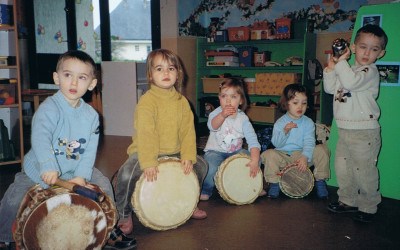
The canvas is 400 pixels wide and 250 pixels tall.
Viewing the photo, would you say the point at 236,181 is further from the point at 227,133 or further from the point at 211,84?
the point at 211,84

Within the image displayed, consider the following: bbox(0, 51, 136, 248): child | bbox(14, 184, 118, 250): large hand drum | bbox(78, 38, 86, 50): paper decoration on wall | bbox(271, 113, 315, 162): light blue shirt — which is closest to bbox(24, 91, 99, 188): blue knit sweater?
bbox(0, 51, 136, 248): child

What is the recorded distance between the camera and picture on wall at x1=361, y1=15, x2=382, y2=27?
2.66 metres

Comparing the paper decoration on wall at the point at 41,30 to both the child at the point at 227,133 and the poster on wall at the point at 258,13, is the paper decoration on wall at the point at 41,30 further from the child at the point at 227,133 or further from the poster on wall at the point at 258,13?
the child at the point at 227,133

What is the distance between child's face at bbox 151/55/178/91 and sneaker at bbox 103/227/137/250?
929 mm

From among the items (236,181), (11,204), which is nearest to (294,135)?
(236,181)

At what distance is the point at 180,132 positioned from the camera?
235 centimetres

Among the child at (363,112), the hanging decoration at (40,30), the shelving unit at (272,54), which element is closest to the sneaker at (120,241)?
the child at (363,112)

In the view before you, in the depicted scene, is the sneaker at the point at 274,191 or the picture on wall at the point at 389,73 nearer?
the picture on wall at the point at 389,73

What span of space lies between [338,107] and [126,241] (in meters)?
1.72

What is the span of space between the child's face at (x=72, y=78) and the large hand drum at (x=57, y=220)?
51 centimetres

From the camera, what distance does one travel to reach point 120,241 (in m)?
1.98

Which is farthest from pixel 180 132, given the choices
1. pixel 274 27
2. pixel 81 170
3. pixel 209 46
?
pixel 209 46

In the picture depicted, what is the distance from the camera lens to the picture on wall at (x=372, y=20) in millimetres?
2662

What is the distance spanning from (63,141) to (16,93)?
2202 millimetres
